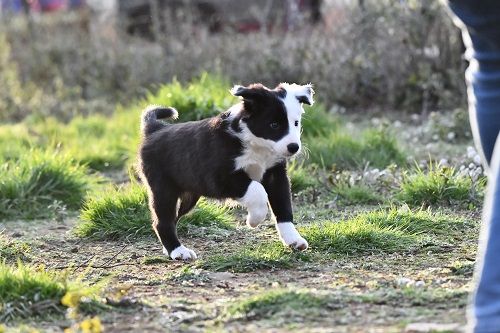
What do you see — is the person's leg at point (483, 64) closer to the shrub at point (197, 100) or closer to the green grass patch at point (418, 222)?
the green grass patch at point (418, 222)

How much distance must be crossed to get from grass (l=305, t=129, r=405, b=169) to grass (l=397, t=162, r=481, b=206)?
1055 mm

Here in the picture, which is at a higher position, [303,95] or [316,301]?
[303,95]

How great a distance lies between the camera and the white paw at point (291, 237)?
15.6 feet

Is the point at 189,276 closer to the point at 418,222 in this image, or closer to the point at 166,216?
the point at 166,216

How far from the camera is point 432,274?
4.27 metres

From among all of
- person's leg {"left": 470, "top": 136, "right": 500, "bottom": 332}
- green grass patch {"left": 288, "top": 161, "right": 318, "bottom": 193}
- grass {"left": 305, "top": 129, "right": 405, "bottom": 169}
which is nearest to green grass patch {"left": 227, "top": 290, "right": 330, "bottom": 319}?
person's leg {"left": 470, "top": 136, "right": 500, "bottom": 332}

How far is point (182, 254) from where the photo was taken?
4.91 meters

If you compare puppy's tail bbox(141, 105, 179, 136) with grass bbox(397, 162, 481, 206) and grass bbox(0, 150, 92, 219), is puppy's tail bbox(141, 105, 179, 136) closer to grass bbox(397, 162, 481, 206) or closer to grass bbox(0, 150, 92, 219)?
grass bbox(0, 150, 92, 219)

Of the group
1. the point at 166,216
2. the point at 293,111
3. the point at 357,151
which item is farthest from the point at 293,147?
the point at 357,151

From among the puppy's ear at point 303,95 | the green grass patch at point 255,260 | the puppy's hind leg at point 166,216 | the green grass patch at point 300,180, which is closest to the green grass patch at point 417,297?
the green grass patch at point 255,260

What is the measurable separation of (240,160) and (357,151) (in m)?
2.71

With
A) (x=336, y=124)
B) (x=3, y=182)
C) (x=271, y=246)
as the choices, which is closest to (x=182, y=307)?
(x=271, y=246)

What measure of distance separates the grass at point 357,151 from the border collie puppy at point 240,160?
222 cm

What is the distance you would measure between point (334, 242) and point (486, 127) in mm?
1518
